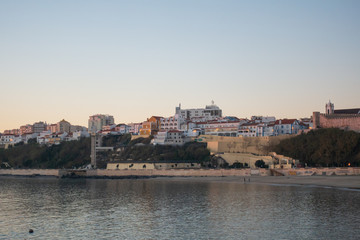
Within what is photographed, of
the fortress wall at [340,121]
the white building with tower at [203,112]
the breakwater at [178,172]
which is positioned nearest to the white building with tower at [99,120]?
the white building with tower at [203,112]

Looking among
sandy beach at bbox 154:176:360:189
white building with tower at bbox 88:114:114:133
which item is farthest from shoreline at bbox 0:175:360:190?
white building with tower at bbox 88:114:114:133

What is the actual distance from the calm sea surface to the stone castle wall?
88.4 feet

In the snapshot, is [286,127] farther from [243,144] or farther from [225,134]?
[225,134]

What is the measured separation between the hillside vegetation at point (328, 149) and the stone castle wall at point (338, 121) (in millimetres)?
7193

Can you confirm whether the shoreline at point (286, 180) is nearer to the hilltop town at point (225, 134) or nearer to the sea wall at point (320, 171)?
the sea wall at point (320, 171)

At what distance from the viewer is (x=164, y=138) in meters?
91.2

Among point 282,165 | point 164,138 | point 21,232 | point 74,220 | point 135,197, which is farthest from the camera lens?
point 164,138

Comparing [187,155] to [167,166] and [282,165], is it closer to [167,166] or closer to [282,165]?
[167,166]

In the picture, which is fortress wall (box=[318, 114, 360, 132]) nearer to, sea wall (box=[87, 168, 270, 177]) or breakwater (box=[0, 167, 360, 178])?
breakwater (box=[0, 167, 360, 178])

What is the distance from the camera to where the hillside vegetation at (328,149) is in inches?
2338

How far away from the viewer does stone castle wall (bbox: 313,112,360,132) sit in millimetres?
70562

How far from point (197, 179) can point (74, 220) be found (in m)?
33.9

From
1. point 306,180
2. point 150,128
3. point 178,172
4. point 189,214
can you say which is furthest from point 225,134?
point 189,214

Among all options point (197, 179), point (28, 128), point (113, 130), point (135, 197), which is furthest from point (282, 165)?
point (28, 128)
